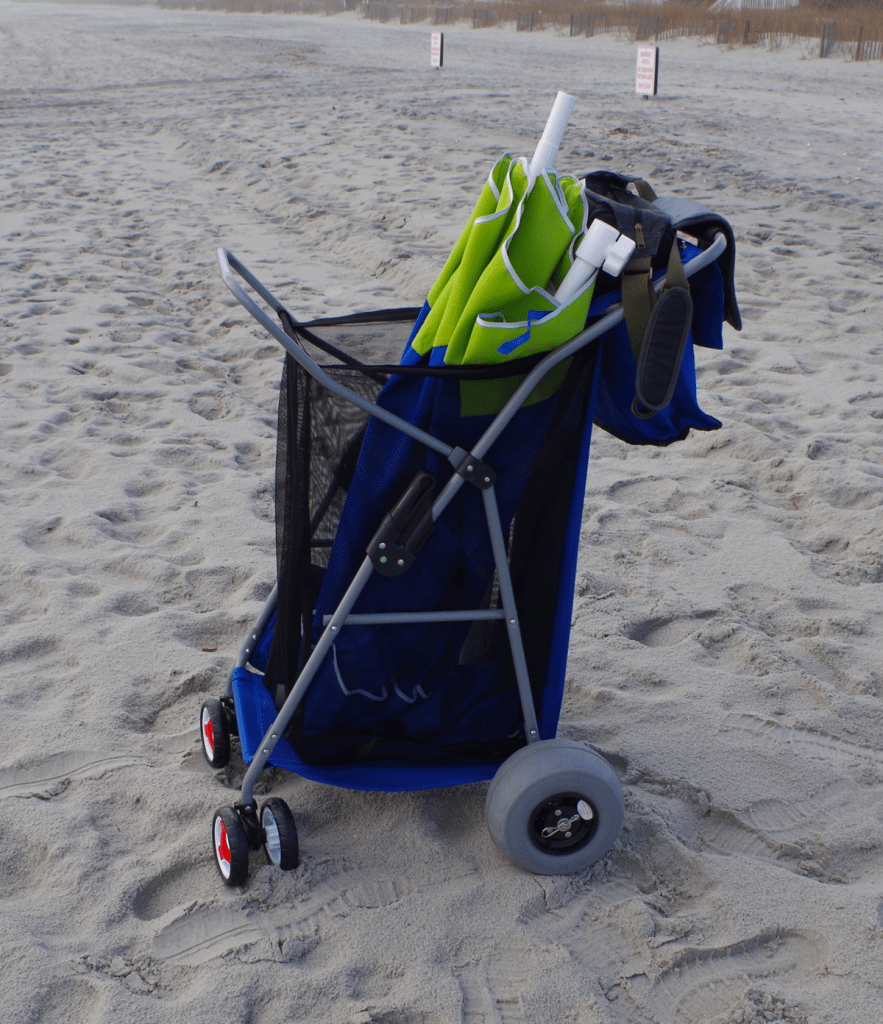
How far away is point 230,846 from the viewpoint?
1.89 m

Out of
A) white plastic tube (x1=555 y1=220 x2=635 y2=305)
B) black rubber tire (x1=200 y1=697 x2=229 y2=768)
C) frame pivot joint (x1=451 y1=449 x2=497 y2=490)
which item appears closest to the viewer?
white plastic tube (x1=555 y1=220 x2=635 y2=305)

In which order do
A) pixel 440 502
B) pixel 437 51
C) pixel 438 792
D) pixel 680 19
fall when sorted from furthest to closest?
pixel 680 19 < pixel 437 51 < pixel 438 792 < pixel 440 502

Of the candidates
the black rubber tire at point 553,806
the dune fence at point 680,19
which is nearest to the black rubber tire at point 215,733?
the black rubber tire at point 553,806

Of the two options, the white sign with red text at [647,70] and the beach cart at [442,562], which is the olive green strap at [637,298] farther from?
the white sign with red text at [647,70]

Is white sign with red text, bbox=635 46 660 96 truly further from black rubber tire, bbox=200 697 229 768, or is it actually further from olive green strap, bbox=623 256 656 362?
black rubber tire, bbox=200 697 229 768

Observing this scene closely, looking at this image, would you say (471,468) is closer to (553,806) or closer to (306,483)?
(306,483)

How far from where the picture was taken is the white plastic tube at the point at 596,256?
1673 mm

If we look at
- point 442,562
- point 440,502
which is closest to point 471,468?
point 440,502

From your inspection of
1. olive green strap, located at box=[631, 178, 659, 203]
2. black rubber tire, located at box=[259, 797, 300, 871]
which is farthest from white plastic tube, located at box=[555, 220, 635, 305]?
black rubber tire, located at box=[259, 797, 300, 871]

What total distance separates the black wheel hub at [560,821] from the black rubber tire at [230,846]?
59cm

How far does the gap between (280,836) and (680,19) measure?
2267 cm

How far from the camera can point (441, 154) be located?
867 cm

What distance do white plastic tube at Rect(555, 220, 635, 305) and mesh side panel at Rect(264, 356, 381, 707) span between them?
0.42 meters

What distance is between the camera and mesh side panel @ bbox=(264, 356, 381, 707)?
1.90m
